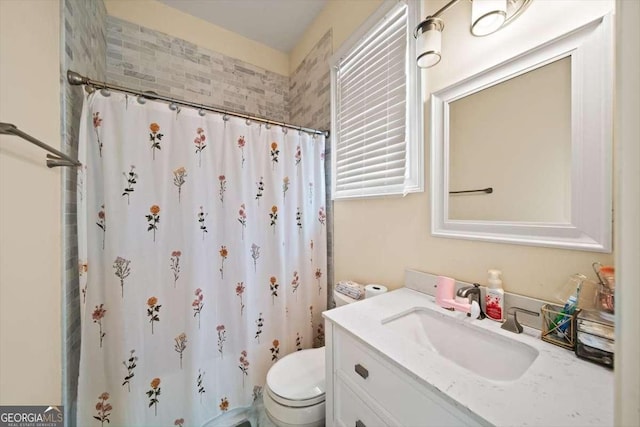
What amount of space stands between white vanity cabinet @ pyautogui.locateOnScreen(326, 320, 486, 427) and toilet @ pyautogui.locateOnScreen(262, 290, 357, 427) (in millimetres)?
128

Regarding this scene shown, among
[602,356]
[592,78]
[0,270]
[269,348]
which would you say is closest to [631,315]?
[602,356]

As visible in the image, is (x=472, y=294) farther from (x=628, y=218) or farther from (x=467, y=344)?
(x=628, y=218)

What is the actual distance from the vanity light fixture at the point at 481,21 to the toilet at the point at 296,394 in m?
1.54

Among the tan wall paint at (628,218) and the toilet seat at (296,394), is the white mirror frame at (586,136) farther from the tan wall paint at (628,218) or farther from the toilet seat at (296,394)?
the toilet seat at (296,394)

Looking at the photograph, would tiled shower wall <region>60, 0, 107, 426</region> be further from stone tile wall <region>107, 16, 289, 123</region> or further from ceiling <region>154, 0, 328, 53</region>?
ceiling <region>154, 0, 328, 53</region>

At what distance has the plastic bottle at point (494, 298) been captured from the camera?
0.78 meters

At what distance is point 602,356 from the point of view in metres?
0.56

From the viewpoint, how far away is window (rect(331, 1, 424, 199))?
1098 millimetres

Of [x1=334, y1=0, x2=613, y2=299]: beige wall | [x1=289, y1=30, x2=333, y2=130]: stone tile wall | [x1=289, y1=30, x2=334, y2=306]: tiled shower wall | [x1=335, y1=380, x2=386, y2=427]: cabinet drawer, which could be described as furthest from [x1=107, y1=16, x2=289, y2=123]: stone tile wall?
[x1=335, y1=380, x2=386, y2=427]: cabinet drawer

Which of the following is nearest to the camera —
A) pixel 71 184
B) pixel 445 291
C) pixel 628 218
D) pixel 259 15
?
pixel 628 218

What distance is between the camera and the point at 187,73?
1.73m

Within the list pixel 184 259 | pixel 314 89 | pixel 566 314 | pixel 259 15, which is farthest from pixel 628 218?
pixel 259 15

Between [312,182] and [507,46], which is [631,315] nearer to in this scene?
[507,46]

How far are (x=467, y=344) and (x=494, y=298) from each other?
0.61 ft
